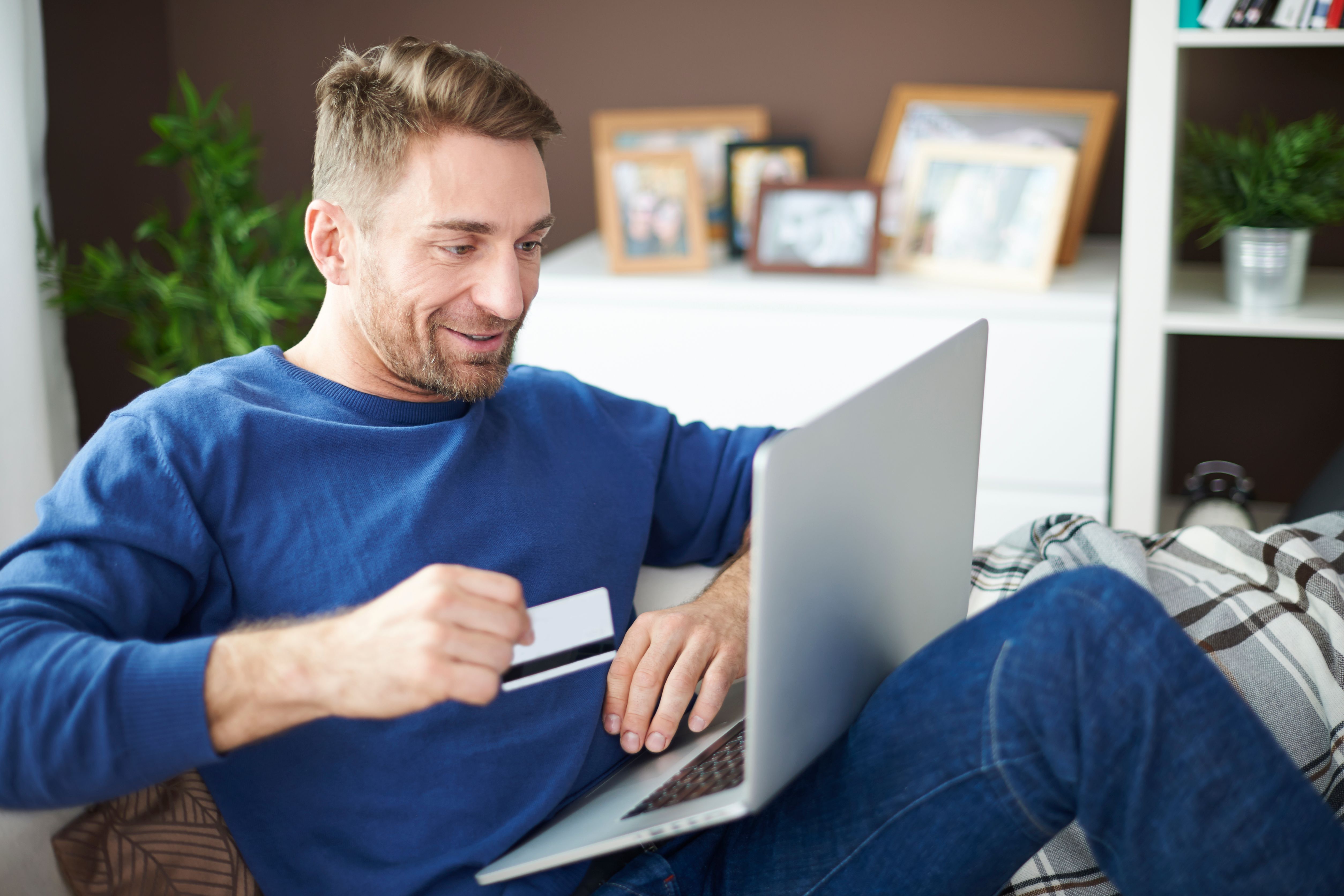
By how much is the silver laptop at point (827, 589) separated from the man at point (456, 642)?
0.19 ft

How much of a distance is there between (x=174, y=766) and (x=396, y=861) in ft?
0.89

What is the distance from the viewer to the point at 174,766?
905mm

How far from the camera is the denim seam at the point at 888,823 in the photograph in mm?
987

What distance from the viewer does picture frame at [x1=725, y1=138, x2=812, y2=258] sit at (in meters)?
2.52

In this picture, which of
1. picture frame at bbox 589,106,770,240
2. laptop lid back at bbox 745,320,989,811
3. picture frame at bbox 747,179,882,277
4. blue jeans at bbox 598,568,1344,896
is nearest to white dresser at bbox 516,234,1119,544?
picture frame at bbox 747,179,882,277

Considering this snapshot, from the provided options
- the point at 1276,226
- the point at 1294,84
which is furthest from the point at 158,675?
the point at 1294,84

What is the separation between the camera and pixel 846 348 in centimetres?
224

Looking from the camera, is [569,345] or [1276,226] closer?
[1276,226]

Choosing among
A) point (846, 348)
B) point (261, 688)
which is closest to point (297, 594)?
point (261, 688)

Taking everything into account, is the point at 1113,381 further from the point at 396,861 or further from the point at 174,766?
the point at 174,766

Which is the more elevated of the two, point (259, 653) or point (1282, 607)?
point (259, 653)

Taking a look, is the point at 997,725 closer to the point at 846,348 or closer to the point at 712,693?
the point at 712,693

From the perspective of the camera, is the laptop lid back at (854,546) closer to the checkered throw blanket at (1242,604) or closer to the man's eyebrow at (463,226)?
the checkered throw blanket at (1242,604)

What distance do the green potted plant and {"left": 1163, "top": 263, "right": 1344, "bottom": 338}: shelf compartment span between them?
0.10 feet
